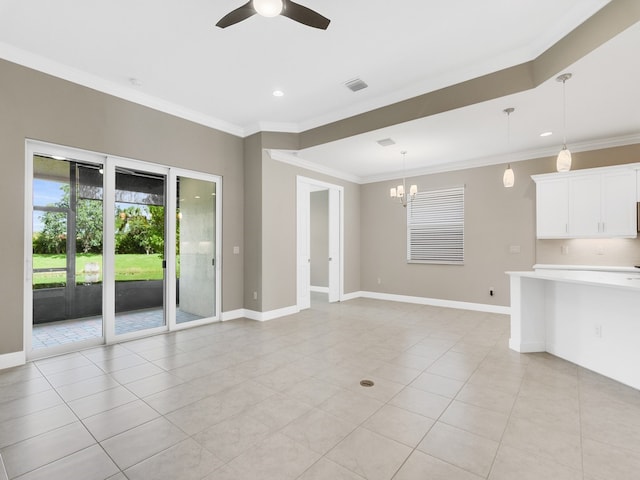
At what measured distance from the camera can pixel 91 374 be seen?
3.18m

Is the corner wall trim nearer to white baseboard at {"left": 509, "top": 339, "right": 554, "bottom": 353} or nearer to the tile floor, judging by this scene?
the tile floor

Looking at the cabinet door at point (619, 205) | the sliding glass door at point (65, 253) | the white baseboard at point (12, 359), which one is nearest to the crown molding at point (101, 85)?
the sliding glass door at point (65, 253)

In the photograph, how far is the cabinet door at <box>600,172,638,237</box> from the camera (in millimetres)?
4629

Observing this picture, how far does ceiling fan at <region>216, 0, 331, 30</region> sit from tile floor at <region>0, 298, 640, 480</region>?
2.95m

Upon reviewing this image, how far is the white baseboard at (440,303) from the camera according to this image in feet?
19.8

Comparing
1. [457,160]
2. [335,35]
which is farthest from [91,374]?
[457,160]

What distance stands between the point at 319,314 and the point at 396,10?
15.7 ft

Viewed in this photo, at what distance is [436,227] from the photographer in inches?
270

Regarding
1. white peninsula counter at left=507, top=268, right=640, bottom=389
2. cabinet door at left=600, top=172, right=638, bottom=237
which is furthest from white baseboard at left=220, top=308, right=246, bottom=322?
cabinet door at left=600, top=172, right=638, bottom=237

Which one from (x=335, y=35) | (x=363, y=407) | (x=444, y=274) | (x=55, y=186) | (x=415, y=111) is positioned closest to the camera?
(x=363, y=407)

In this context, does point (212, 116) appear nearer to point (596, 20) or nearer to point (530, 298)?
point (596, 20)

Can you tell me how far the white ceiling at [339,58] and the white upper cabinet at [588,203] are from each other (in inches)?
25.8

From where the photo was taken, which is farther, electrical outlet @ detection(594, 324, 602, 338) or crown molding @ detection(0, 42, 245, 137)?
crown molding @ detection(0, 42, 245, 137)

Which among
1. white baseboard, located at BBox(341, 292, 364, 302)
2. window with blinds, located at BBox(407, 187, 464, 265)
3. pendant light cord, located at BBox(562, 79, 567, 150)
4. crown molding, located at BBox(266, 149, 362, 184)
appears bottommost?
white baseboard, located at BBox(341, 292, 364, 302)
